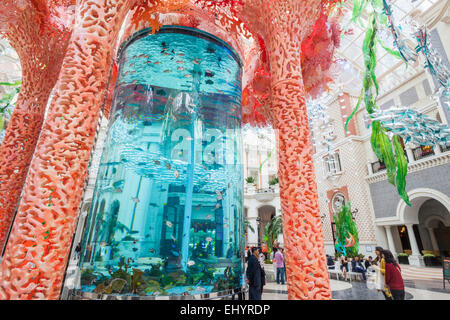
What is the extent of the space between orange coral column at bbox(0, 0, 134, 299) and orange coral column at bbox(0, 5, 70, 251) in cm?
162

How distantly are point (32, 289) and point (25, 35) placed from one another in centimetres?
313

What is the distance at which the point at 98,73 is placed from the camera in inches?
69.7

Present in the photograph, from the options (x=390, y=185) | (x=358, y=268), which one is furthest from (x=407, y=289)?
(x=390, y=185)

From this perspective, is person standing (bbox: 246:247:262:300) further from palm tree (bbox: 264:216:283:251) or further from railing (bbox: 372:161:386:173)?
railing (bbox: 372:161:386:173)

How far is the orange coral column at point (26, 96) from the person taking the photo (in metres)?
2.86

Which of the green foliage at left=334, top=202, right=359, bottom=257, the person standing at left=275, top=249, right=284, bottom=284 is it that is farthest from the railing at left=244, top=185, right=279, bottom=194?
the person standing at left=275, top=249, right=284, bottom=284

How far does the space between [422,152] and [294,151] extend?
1520 centimetres

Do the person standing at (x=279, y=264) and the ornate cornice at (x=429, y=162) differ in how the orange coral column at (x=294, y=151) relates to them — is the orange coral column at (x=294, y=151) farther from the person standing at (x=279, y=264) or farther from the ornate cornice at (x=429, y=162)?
the ornate cornice at (x=429, y=162)

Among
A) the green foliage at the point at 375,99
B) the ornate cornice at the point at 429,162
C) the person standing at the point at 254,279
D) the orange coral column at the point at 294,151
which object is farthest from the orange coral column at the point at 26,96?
the ornate cornice at the point at 429,162

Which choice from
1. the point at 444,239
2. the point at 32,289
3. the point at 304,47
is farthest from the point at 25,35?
the point at 444,239

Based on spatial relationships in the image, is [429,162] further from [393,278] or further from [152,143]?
[152,143]

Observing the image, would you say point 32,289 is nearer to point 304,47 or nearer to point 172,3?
point 172,3

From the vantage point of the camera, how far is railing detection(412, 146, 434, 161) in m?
12.9

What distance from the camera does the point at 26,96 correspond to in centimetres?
303
